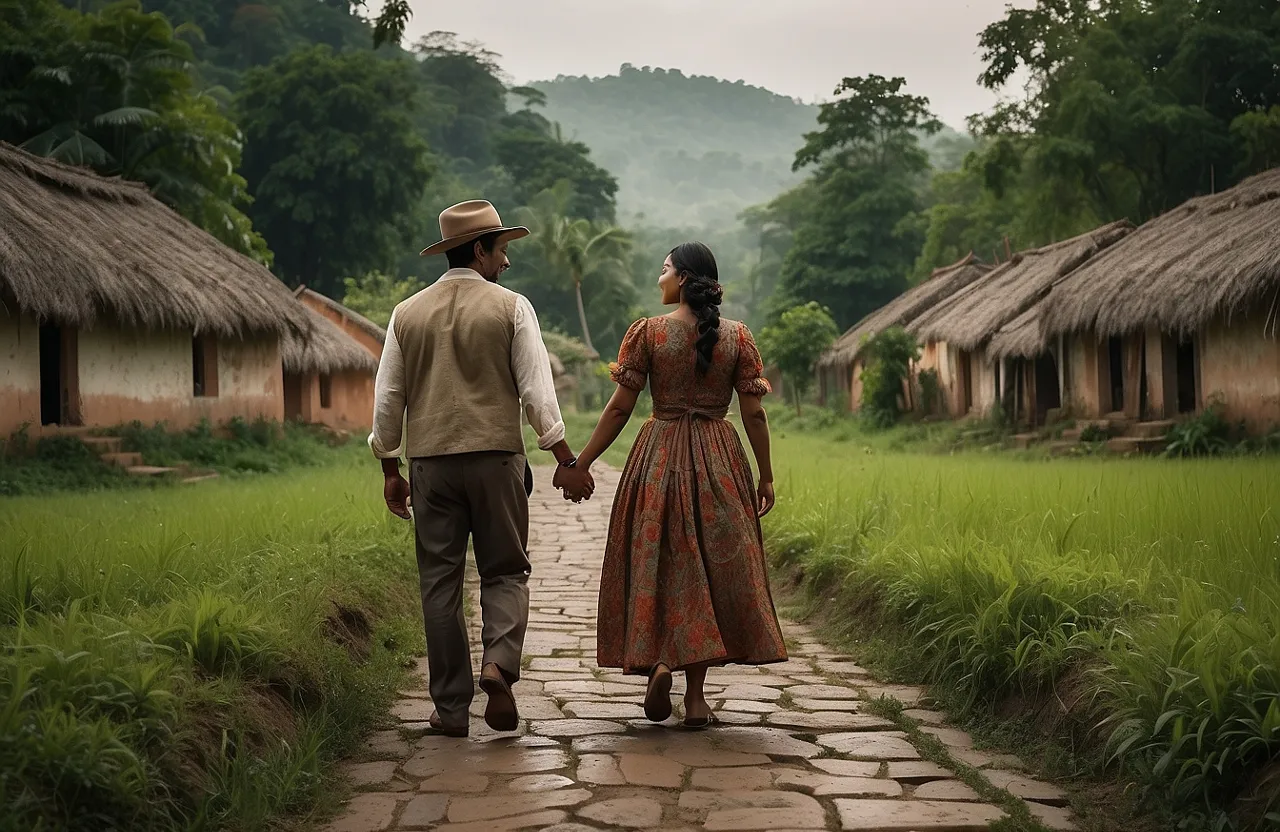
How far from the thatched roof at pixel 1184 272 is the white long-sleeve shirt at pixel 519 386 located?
36.8ft

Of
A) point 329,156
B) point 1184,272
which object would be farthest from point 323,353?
point 1184,272

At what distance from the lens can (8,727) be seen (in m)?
2.93

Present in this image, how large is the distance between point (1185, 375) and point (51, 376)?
51.6 feet

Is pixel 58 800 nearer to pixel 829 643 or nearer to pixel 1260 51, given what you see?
pixel 829 643

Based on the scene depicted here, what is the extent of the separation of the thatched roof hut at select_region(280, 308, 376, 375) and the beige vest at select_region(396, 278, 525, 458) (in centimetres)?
1695

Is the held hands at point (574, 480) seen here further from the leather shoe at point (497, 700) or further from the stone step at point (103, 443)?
the stone step at point (103, 443)

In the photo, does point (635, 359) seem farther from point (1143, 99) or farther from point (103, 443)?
point (1143, 99)

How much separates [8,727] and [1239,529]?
17.1 feet

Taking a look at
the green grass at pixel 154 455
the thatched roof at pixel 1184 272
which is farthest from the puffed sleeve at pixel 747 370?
the thatched roof at pixel 1184 272

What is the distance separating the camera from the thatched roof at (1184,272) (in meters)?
13.8

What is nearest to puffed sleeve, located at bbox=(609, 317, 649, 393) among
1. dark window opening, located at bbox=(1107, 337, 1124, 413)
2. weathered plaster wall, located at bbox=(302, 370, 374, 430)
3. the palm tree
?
dark window opening, located at bbox=(1107, 337, 1124, 413)

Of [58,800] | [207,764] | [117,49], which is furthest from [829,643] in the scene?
[117,49]

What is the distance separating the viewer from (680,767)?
4.01m

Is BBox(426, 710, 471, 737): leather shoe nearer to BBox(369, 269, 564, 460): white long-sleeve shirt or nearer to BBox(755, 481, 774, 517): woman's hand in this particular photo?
BBox(369, 269, 564, 460): white long-sleeve shirt
